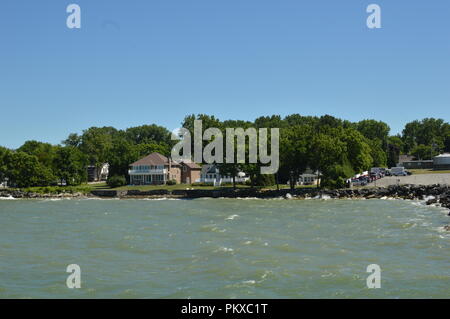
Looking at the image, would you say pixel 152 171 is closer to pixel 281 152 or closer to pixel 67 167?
pixel 67 167

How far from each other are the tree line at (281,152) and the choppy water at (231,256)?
36189 millimetres

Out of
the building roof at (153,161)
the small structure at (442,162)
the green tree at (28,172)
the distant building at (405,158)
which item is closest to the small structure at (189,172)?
the building roof at (153,161)

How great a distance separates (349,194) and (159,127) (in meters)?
103

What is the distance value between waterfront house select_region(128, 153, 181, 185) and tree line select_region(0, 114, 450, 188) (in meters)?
3.85

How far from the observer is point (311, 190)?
75.6 metres

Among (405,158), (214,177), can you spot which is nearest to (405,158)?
(405,158)

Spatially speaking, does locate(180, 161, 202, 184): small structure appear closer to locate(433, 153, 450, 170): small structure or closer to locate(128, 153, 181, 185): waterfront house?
locate(128, 153, 181, 185): waterfront house

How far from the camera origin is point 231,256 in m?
26.1

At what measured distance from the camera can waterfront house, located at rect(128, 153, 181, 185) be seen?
10681 cm

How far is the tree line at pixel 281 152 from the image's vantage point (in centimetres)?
8000

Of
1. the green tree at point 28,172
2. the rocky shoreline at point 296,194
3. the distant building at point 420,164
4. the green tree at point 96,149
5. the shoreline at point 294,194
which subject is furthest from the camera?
the green tree at point 96,149

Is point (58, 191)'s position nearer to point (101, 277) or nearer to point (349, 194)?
point (349, 194)

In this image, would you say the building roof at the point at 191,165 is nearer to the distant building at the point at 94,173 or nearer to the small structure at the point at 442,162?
the distant building at the point at 94,173

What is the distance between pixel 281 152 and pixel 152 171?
115 ft
